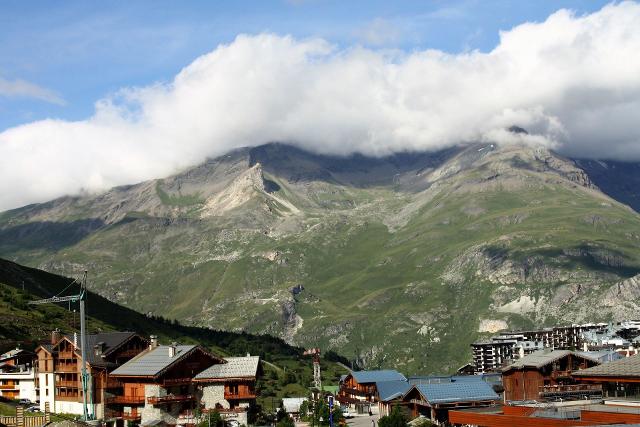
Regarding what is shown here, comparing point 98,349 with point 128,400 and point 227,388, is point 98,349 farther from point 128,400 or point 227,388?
point 227,388

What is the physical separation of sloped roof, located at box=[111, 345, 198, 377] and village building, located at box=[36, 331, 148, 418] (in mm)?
3210

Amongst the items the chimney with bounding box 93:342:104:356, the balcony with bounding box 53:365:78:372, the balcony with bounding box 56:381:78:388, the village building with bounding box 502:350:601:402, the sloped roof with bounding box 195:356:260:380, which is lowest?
the village building with bounding box 502:350:601:402

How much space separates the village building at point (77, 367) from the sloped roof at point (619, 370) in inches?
3021

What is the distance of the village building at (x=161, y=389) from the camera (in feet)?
384

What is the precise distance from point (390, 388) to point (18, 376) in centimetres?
7456

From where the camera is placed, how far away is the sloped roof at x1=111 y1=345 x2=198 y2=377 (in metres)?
118

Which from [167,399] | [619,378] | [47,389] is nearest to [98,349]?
[47,389]

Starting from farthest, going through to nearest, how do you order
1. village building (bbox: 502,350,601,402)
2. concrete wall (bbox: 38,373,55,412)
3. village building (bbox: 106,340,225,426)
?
village building (bbox: 502,350,601,402), concrete wall (bbox: 38,373,55,412), village building (bbox: 106,340,225,426)

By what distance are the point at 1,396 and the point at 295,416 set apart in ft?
185

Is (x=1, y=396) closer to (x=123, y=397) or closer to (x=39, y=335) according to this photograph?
(x=123, y=397)

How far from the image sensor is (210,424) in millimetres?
108125

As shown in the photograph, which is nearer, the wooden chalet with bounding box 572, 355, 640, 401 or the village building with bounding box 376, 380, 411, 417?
the wooden chalet with bounding box 572, 355, 640, 401

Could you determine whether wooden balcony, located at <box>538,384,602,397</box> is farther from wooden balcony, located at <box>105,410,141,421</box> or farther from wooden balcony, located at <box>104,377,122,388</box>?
wooden balcony, located at <box>104,377,122,388</box>

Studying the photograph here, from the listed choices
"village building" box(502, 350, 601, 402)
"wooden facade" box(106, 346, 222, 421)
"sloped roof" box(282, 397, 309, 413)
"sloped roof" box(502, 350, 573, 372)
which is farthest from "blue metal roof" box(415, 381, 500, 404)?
"wooden facade" box(106, 346, 222, 421)
